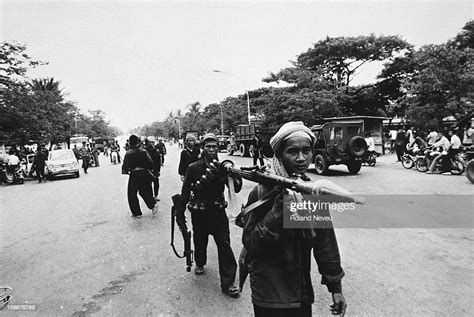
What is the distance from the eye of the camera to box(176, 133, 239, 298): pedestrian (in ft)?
10.1

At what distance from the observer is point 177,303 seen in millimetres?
2951

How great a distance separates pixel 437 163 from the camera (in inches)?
413

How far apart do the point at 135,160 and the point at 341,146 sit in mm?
7916

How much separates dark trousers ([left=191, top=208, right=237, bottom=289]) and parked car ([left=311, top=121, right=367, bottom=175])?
8608 millimetres

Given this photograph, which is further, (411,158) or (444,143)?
(411,158)

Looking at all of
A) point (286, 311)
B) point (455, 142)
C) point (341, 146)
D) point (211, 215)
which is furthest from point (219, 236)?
point (455, 142)

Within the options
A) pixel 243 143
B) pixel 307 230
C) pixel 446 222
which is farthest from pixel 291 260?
pixel 243 143

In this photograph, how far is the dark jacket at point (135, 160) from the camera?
5957mm

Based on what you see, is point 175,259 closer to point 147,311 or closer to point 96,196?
point 147,311

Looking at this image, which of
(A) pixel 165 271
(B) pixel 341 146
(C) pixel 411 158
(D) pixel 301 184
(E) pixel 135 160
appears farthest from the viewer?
(C) pixel 411 158

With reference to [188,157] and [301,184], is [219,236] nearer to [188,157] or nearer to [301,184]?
[301,184]

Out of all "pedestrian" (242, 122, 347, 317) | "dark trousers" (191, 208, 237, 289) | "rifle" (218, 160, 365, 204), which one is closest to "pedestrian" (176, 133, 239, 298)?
"dark trousers" (191, 208, 237, 289)

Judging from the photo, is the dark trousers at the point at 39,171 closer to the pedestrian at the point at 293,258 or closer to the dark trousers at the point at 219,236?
the dark trousers at the point at 219,236

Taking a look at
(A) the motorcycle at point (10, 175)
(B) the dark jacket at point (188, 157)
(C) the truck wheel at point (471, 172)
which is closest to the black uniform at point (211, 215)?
(B) the dark jacket at point (188, 157)
